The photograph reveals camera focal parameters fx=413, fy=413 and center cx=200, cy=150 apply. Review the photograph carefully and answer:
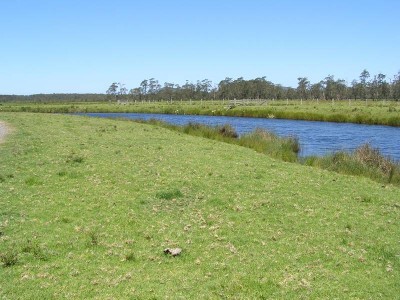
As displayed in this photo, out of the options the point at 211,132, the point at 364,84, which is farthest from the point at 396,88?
the point at 211,132

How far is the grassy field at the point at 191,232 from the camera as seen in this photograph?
857cm

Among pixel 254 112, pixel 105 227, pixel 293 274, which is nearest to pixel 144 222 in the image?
pixel 105 227

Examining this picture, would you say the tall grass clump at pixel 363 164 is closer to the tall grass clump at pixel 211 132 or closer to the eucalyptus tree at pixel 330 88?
the tall grass clump at pixel 211 132

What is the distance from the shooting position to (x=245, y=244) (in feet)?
35.0

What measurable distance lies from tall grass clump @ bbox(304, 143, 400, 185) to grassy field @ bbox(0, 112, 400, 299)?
9.28ft

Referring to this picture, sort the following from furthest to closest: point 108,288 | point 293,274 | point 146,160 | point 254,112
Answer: point 254,112, point 146,160, point 293,274, point 108,288

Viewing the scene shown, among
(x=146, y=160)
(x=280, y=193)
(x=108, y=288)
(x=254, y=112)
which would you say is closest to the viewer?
(x=108, y=288)

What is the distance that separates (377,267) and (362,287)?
1.23m

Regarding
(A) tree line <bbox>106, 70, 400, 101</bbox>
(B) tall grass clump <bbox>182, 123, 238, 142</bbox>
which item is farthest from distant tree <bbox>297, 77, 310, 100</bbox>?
(B) tall grass clump <bbox>182, 123, 238, 142</bbox>

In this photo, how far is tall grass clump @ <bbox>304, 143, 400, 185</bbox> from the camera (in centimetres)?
2164

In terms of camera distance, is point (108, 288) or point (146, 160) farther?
point (146, 160)

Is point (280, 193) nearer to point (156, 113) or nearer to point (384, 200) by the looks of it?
point (384, 200)

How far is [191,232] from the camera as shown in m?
11.4

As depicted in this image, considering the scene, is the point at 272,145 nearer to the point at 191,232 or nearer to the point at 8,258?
the point at 191,232
